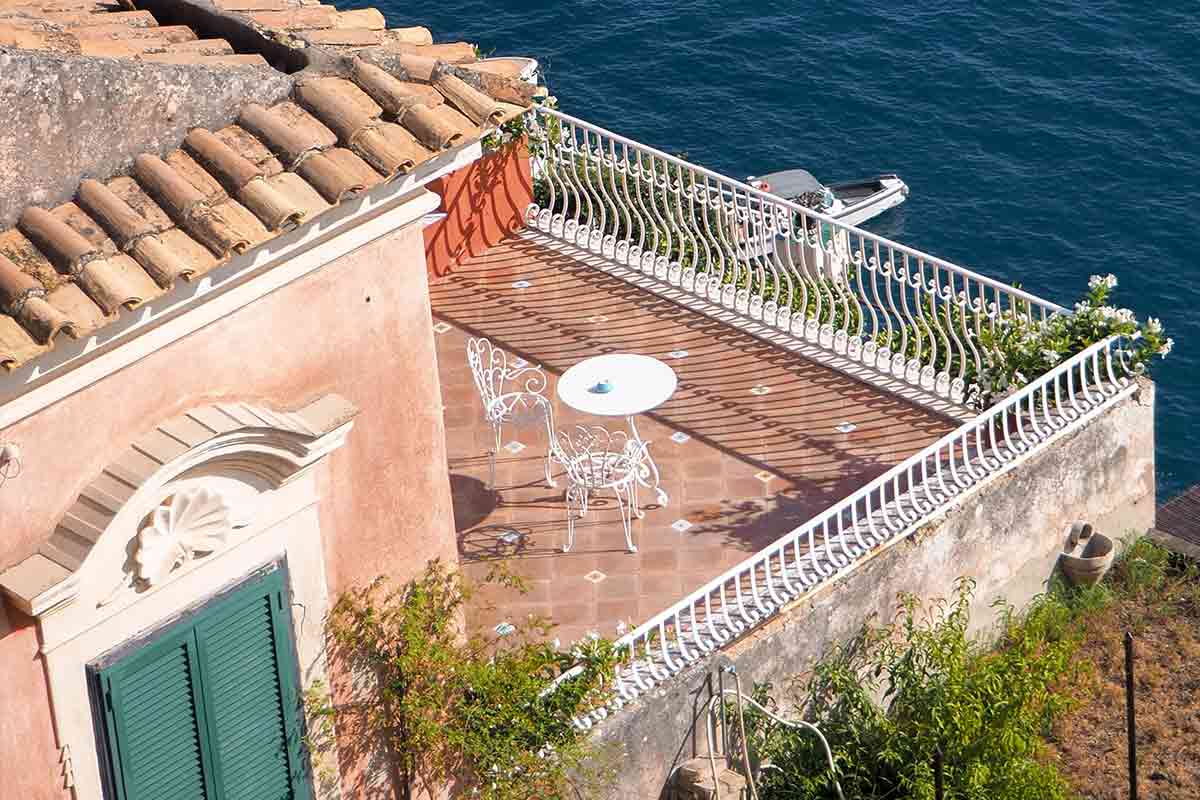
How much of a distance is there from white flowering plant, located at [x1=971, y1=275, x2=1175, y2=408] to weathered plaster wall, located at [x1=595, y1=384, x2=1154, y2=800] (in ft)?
1.19

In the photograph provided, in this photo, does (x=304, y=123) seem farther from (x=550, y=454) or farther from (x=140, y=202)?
(x=550, y=454)

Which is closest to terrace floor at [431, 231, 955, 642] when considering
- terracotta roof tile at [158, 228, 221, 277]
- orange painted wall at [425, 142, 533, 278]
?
orange painted wall at [425, 142, 533, 278]

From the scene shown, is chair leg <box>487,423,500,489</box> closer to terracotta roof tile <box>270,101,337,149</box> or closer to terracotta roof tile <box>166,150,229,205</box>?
terracotta roof tile <box>270,101,337,149</box>

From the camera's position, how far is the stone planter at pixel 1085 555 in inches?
543

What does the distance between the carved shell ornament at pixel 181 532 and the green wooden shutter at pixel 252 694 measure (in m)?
0.39

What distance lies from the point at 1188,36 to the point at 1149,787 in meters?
25.6

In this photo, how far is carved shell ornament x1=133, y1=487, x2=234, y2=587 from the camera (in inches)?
325

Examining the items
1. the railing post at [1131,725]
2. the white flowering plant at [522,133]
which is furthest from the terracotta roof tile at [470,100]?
the white flowering plant at [522,133]

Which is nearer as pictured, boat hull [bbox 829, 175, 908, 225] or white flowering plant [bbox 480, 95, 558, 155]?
white flowering plant [bbox 480, 95, 558, 155]

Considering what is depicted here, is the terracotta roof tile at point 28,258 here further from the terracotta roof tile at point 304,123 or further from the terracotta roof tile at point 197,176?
the terracotta roof tile at point 304,123

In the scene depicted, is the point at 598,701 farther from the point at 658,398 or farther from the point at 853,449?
the point at 853,449

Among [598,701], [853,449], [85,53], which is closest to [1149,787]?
[853,449]

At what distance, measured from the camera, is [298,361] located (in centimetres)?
882

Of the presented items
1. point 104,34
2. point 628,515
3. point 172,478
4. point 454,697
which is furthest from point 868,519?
point 104,34
